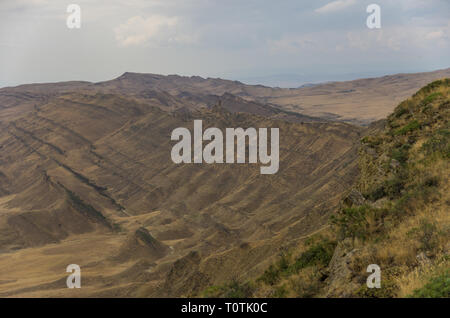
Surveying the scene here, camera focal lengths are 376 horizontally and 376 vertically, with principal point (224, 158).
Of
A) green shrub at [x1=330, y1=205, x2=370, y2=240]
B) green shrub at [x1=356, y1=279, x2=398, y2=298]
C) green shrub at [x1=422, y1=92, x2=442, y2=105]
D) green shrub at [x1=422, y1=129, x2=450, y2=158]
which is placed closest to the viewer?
green shrub at [x1=356, y1=279, x2=398, y2=298]

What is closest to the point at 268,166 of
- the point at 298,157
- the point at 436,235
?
the point at 298,157

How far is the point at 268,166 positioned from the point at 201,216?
516 inches

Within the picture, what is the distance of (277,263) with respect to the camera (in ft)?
32.2

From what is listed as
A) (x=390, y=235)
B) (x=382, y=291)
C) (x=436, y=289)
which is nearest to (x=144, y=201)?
(x=390, y=235)

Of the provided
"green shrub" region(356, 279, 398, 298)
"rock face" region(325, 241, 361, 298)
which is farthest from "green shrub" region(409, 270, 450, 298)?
"rock face" region(325, 241, 361, 298)

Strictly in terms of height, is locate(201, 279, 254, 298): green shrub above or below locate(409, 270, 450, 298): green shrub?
below

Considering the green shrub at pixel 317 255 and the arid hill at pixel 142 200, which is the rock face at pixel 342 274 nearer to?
the green shrub at pixel 317 255

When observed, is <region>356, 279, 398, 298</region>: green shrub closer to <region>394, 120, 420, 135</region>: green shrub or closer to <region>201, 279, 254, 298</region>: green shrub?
<region>201, 279, 254, 298</region>: green shrub

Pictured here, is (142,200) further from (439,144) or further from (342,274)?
(342,274)

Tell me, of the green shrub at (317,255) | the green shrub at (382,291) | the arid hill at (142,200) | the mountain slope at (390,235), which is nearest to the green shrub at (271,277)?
the mountain slope at (390,235)
